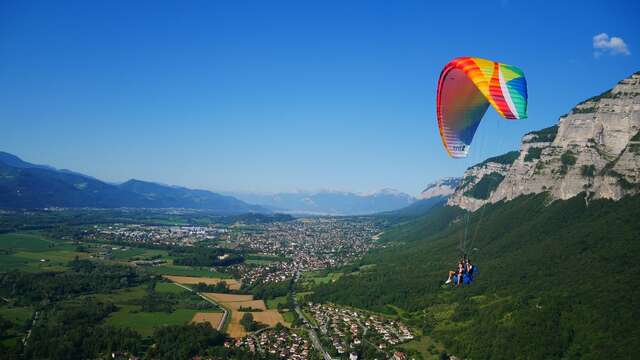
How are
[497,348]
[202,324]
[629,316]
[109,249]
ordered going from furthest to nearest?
[109,249], [202,324], [497,348], [629,316]

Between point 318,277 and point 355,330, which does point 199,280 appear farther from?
point 355,330

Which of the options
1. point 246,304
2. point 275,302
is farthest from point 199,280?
point 275,302

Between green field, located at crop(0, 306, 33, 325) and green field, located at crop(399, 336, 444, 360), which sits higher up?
green field, located at crop(399, 336, 444, 360)

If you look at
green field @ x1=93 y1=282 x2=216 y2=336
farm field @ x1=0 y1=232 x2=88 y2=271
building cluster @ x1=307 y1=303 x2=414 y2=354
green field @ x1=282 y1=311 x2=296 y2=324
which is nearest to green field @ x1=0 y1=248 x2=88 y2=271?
farm field @ x1=0 y1=232 x2=88 y2=271

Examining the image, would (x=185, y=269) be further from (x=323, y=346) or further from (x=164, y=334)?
(x=323, y=346)

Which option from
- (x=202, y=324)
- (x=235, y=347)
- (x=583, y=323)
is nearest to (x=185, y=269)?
(x=202, y=324)

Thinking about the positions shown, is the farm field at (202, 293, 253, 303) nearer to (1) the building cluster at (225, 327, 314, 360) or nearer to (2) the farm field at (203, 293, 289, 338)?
(2) the farm field at (203, 293, 289, 338)

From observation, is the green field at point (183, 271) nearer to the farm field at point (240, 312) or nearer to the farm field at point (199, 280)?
the farm field at point (199, 280)
